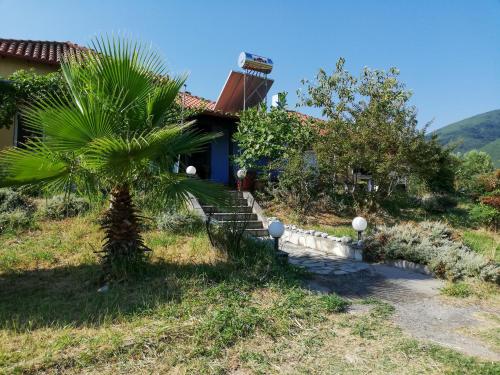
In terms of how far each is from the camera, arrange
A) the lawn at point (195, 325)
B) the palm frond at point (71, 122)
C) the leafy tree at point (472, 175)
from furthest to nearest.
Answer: the leafy tree at point (472, 175)
the palm frond at point (71, 122)
the lawn at point (195, 325)

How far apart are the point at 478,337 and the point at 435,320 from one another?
553 millimetres

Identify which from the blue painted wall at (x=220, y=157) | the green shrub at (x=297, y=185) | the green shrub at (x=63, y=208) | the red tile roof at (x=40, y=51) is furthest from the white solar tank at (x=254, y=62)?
the green shrub at (x=63, y=208)

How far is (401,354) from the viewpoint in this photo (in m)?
3.90

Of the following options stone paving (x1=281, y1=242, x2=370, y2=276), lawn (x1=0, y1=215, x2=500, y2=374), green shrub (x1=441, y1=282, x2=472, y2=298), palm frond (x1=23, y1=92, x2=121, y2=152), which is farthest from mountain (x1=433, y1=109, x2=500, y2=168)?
palm frond (x1=23, y1=92, x2=121, y2=152)

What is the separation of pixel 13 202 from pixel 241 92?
348 inches

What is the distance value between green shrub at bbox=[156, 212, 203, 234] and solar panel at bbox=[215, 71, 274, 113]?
7128mm

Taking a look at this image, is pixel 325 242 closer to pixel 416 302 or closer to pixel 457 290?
pixel 457 290

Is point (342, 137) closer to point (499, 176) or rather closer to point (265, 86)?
point (265, 86)

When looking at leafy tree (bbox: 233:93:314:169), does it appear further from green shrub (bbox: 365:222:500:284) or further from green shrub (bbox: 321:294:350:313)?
green shrub (bbox: 321:294:350:313)

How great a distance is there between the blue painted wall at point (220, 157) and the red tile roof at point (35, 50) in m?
5.60

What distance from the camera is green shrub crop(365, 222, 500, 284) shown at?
21.9ft

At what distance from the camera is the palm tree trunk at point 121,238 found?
5410 mm

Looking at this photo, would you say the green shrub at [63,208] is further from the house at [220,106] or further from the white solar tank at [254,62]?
the white solar tank at [254,62]

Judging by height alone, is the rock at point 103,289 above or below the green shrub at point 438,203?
below
